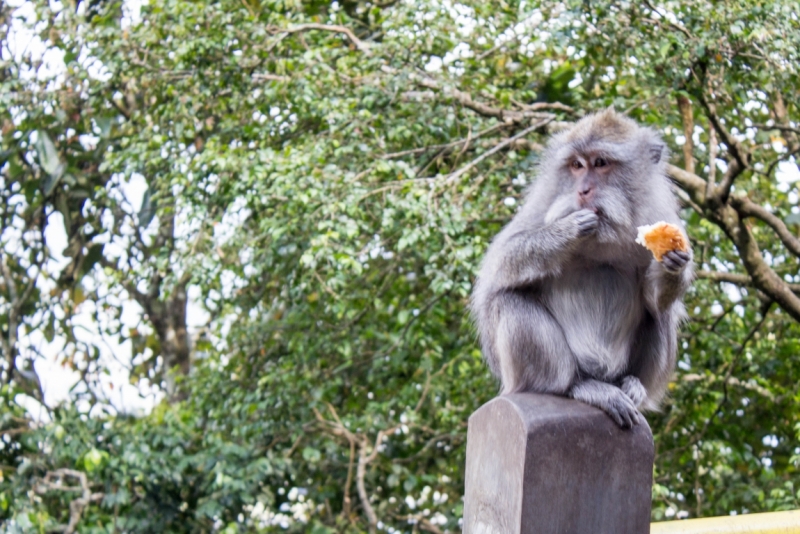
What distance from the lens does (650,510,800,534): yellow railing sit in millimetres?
2568

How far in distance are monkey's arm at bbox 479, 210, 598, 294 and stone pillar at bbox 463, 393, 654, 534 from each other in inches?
31.9

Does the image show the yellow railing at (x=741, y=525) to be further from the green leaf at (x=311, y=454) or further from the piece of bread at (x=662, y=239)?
the green leaf at (x=311, y=454)

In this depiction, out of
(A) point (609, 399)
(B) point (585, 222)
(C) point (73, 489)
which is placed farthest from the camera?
(C) point (73, 489)

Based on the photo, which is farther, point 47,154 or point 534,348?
point 47,154

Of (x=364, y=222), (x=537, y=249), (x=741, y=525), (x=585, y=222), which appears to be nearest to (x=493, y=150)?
(x=364, y=222)

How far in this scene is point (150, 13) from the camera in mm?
6648

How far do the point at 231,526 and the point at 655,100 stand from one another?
3897 millimetres

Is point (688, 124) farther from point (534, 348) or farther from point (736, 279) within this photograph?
point (534, 348)

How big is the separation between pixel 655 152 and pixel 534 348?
3.18 ft

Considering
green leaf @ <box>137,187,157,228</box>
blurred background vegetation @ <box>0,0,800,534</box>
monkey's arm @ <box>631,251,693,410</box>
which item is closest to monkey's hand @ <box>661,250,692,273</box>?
monkey's arm @ <box>631,251,693,410</box>

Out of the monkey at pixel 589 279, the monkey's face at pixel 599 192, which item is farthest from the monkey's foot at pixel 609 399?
the monkey's face at pixel 599 192

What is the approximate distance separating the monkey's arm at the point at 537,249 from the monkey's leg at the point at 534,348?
4.1 inches

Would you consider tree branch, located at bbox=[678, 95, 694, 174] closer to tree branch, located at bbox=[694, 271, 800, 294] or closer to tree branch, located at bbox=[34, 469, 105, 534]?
tree branch, located at bbox=[694, 271, 800, 294]

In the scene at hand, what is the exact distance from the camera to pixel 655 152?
3689 mm
